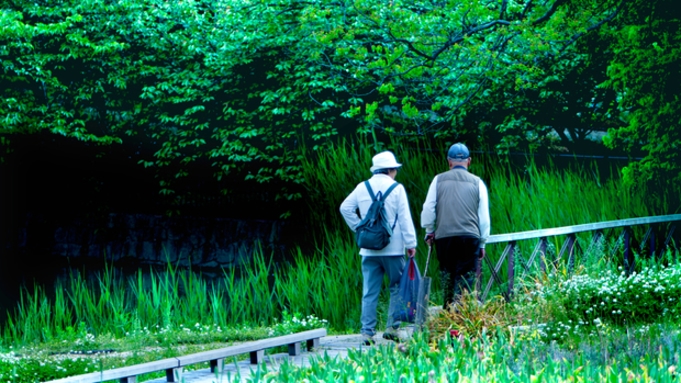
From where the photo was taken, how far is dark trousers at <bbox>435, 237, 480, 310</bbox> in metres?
7.96

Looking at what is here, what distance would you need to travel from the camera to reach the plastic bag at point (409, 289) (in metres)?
7.74

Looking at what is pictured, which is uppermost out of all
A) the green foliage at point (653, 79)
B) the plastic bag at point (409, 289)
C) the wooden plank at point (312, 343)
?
the green foliage at point (653, 79)

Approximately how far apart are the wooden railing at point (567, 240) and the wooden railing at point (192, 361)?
1.90 meters

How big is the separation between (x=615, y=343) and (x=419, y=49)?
6448 millimetres

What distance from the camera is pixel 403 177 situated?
44.2 feet

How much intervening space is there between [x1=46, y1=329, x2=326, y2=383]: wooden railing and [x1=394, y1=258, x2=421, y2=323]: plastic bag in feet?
2.27

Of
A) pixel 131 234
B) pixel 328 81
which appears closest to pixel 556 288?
pixel 328 81

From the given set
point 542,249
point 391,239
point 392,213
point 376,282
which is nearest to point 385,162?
point 392,213

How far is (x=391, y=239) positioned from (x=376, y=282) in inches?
17.2

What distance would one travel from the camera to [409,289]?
306 inches

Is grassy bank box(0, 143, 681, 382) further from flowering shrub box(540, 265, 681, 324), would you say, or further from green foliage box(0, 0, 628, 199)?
green foliage box(0, 0, 628, 199)

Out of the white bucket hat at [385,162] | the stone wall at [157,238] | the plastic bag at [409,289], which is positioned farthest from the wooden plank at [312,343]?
the stone wall at [157,238]

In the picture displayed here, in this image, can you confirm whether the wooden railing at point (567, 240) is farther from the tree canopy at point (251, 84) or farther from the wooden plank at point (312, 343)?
the wooden plank at point (312, 343)

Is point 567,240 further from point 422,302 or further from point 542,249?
point 422,302
